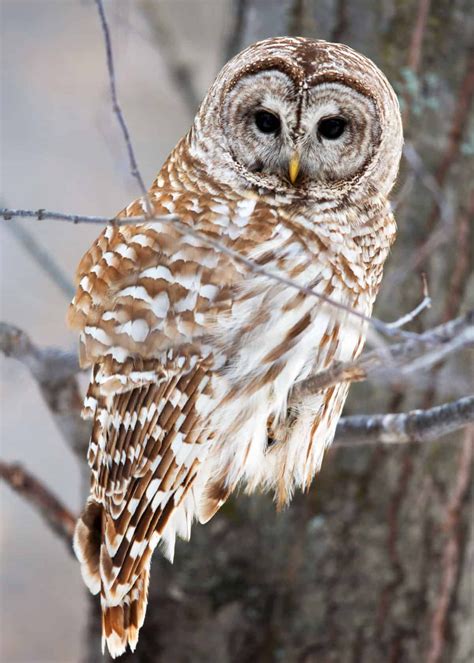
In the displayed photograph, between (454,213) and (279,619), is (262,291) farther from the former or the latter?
(279,619)

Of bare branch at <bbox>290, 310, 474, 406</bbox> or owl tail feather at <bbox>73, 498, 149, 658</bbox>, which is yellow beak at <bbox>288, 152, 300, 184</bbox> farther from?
owl tail feather at <bbox>73, 498, 149, 658</bbox>

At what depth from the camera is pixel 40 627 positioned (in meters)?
5.07

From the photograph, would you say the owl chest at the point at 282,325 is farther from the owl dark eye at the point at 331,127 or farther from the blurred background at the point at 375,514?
the blurred background at the point at 375,514

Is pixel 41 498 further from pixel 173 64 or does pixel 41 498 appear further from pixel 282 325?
pixel 173 64

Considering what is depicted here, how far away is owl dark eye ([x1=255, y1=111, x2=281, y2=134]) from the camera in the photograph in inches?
82.2

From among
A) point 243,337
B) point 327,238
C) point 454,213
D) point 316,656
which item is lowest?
point 316,656

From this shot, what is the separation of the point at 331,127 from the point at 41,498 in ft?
4.11

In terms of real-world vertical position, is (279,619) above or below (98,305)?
below

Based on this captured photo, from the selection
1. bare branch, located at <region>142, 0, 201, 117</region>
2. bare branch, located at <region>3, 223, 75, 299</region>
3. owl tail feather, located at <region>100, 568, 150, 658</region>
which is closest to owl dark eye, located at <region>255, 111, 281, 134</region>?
bare branch, located at <region>3, 223, 75, 299</region>

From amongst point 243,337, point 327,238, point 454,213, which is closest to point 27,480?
point 243,337

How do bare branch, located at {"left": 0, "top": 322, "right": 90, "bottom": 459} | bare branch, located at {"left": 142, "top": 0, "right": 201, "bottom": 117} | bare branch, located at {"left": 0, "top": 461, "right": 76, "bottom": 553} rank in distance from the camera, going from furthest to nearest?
bare branch, located at {"left": 142, "top": 0, "right": 201, "bottom": 117} → bare branch, located at {"left": 0, "top": 461, "right": 76, "bottom": 553} → bare branch, located at {"left": 0, "top": 322, "right": 90, "bottom": 459}

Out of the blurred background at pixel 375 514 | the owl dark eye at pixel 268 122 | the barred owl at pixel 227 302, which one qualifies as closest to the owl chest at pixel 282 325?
the barred owl at pixel 227 302

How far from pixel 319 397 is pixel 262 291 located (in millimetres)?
280

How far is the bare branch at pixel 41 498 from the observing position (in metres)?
2.56
